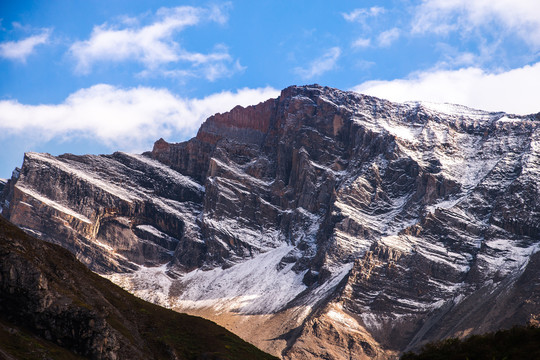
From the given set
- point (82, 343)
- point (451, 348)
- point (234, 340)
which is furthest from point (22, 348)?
point (451, 348)

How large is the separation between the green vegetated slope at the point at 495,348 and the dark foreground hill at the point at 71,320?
126 feet

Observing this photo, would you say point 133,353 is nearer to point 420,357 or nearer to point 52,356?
point 52,356

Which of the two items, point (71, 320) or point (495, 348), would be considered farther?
point (71, 320)

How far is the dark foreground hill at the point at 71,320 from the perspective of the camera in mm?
98062

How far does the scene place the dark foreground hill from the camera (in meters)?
98.1

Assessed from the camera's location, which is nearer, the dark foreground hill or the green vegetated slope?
the green vegetated slope

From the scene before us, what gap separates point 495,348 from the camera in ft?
258

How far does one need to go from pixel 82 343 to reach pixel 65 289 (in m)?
9.85

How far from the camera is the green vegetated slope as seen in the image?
245ft

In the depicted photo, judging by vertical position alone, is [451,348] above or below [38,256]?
below

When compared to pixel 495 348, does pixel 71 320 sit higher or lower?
higher

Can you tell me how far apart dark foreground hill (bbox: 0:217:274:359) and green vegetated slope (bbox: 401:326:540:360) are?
38.4 m

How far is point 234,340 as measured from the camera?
409 ft

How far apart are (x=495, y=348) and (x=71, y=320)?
54.0 metres
